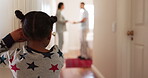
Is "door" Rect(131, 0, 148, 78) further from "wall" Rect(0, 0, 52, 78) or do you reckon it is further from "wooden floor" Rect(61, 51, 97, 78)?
"wooden floor" Rect(61, 51, 97, 78)

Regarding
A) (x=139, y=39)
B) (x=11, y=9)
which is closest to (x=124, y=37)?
(x=139, y=39)

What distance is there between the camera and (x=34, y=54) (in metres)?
0.76

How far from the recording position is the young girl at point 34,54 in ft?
2.39

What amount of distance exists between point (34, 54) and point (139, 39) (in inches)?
50.7

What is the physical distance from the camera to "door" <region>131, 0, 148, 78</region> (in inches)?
62.7

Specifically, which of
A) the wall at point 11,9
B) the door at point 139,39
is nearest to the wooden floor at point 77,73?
the door at point 139,39

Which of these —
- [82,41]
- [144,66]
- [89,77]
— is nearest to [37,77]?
[144,66]

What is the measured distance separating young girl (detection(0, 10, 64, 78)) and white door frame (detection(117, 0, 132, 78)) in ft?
4.15

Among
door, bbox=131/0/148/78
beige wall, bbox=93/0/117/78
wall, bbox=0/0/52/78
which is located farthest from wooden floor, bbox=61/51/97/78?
wall, bbox=0/0/52/78

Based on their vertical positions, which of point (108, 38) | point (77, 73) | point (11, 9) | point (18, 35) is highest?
point (11, 9)

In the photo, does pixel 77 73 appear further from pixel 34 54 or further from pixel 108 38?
pixel 34 54

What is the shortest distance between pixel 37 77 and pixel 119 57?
138 centimetres

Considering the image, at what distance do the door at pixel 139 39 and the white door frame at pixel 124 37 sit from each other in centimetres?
5

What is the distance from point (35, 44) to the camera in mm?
774
